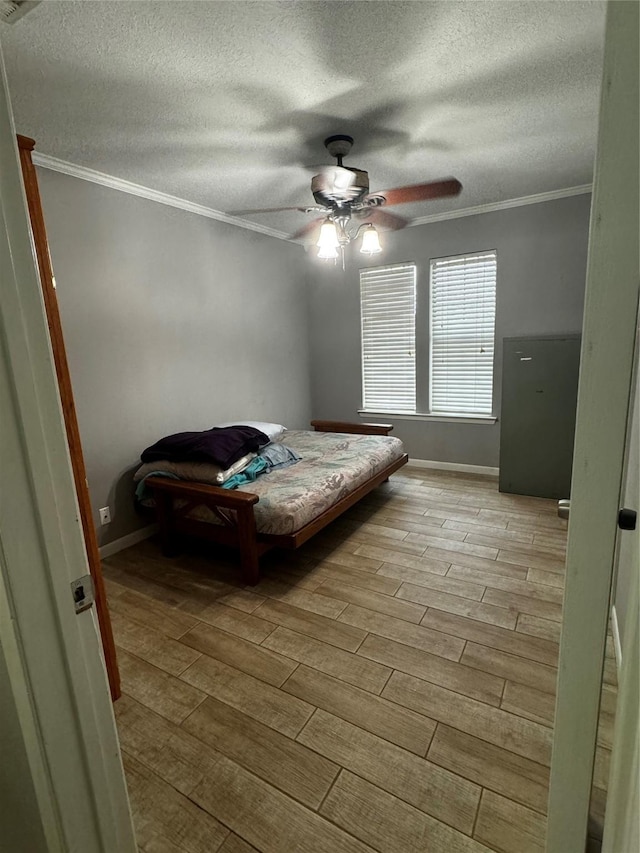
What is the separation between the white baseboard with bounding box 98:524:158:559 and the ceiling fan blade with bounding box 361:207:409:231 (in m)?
2.84

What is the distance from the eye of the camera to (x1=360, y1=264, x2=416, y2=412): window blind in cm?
451

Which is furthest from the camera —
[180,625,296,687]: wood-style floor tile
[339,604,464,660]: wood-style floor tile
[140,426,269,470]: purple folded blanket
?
[140,426,269,470]: purple folded blanket

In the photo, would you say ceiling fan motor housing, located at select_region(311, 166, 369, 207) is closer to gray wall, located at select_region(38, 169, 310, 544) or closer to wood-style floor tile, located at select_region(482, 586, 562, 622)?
gray wall, located at select_region(38, 169, 310, 544)

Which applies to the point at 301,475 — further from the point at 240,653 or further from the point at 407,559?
the point at 240,653

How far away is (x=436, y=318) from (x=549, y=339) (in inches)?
47.0

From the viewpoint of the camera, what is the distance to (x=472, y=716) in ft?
5.26

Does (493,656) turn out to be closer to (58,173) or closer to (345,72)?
(345,72)

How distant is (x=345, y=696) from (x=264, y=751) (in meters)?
0.38

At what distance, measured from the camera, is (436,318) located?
4.38 metres

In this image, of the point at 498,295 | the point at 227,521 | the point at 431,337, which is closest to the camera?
the point at 227,521

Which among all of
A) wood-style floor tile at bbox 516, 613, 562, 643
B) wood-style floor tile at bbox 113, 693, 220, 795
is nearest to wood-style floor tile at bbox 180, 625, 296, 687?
wood-style floor tile at bbox 113, 693, 220, 795

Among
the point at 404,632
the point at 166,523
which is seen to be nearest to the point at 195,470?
the point at 166,523

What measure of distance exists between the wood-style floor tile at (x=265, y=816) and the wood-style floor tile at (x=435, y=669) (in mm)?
690

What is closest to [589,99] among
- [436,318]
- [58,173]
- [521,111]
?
[521,111]
